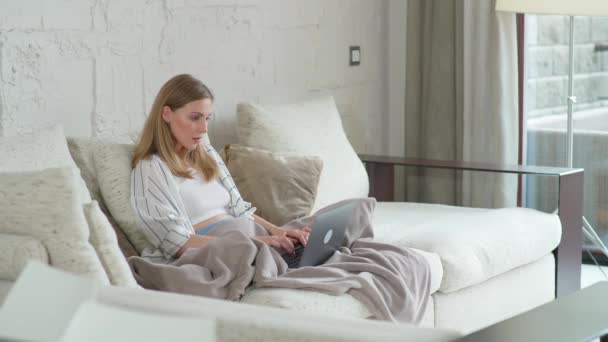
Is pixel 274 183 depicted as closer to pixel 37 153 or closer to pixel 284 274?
pixel 284 274

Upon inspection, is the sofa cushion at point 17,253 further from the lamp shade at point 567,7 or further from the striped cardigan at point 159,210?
the lamp shade at point 567,7

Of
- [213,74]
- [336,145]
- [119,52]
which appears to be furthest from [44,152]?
[336,145]

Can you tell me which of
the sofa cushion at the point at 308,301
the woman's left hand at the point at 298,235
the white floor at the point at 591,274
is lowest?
the white floor at the point at 591,274

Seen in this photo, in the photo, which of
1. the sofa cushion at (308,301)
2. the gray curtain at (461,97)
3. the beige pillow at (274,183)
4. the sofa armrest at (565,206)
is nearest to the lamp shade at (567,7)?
the gray curtain at (461,97)

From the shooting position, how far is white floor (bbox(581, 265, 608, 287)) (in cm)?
424

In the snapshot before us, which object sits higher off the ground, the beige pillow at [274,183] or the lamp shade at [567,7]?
the lamp shade at [567,7]

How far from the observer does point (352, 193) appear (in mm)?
3812

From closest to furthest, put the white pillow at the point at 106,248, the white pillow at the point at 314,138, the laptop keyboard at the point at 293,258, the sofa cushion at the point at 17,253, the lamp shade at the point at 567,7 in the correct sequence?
the sofa cushion at the point at 17,253 < the white pillow at the point at 106,248 < the laptop keyboard at the point at 293,258 < the white pillow at the point at 314,138 < the lamp shade at the point at 567,7

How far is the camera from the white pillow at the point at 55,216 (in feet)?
6.21

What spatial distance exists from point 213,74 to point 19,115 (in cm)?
98

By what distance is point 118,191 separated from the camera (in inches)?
112

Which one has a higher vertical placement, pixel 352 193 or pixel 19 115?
pixel 19 115

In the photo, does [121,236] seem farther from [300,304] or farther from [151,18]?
[151,18]

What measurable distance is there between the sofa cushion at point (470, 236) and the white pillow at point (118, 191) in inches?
35.2
